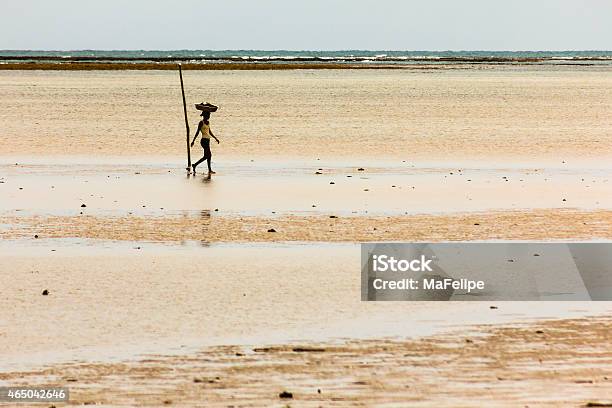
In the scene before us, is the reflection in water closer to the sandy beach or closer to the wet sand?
the sandy beach

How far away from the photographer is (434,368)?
10.5 metres

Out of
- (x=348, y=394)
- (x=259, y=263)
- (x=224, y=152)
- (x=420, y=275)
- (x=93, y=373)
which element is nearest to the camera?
(x=348, y=394)

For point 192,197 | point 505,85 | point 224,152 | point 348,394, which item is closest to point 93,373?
point 348,394

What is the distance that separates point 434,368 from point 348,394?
1.15 meters

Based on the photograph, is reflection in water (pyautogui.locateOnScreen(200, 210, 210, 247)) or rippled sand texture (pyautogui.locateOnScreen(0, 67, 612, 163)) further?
rippled sand texture (pyautogui.locateOnScreen(0, 67, 612, 163))

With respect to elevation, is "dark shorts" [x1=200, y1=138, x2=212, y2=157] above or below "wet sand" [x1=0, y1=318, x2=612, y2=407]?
above

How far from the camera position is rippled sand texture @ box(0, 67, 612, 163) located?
121ft

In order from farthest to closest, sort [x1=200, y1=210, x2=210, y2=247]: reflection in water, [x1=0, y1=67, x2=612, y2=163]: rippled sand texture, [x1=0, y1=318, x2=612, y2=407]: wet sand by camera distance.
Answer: [x1=0, y1=67, x2=612, y2=163]: rippled sand texture
[x1=200, y1=210, x2=210, y2=247]: reflection in water
[x1=0, y1=318, x2=612, y2=407]: wet sand

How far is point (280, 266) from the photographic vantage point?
16172 millimetres

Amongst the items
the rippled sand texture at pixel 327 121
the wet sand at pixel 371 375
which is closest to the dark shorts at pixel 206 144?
the rippled sand texture at pixel 327 121

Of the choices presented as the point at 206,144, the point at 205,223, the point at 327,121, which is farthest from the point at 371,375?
the point at 327,121

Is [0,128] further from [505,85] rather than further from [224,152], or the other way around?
[505,85]

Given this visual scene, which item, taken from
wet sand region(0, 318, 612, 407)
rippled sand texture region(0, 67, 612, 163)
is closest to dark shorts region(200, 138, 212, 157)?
rippled sand texture region(0, 67, 612, 163)

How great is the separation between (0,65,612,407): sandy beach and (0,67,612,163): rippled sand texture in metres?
0.37
